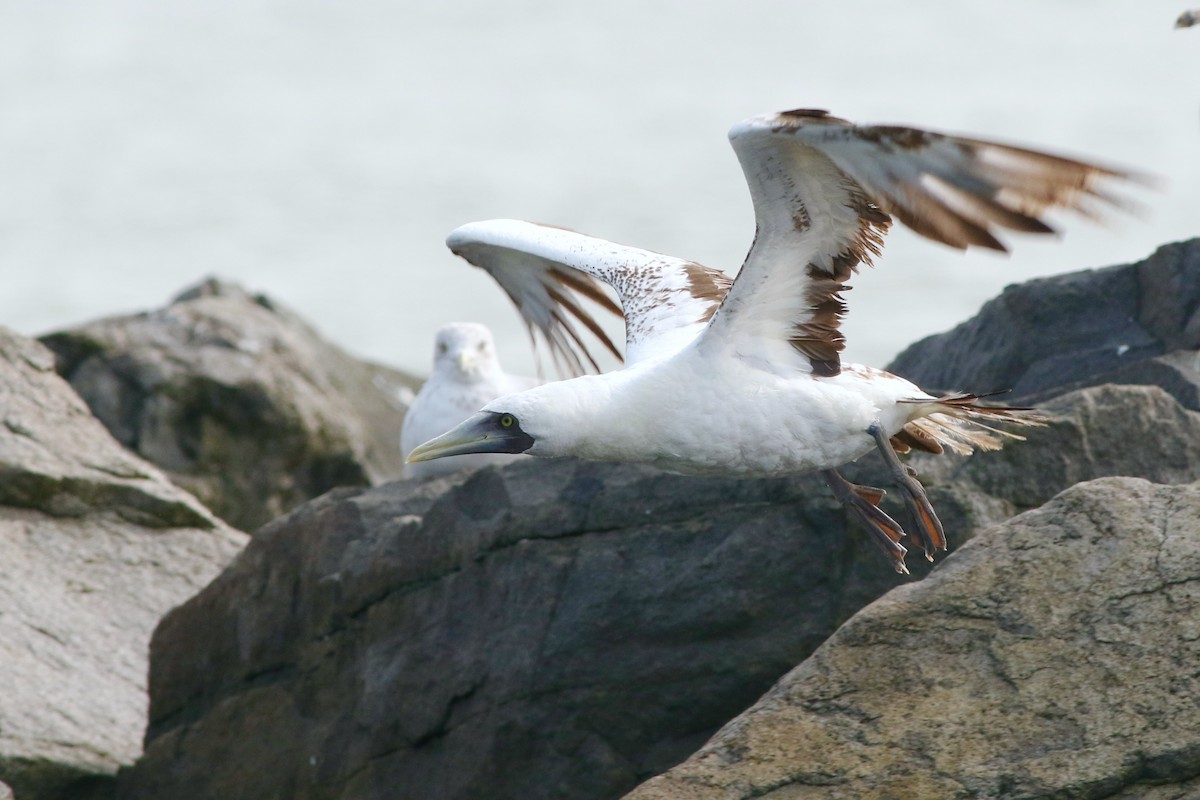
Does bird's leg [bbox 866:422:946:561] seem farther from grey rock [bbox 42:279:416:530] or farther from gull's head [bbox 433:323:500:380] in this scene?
grey rock [bbox 42:279:416:530]

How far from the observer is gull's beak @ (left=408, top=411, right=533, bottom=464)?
654cm

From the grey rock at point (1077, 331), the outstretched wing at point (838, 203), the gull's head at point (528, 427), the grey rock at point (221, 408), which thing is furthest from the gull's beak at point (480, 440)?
the grey rock at point (221, 408)

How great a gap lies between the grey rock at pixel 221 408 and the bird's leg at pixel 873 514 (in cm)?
595

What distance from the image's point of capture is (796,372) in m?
6.98

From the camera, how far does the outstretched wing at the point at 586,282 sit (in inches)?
302

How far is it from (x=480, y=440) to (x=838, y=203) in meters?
1.59

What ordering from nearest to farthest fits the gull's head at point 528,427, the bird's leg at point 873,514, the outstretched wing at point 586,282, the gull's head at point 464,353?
the gull's head at point 528,427 → the bird's leg at point 873,514 → the outstretched wing at point 586,282 → the gull's head at point 464,353

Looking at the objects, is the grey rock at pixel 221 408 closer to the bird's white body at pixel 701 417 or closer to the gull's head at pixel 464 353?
the gull's head at pixel 464 353

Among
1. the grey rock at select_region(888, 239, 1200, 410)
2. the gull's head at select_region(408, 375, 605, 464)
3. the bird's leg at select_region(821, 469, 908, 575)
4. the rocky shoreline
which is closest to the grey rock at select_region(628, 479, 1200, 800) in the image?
the rocky shoreline

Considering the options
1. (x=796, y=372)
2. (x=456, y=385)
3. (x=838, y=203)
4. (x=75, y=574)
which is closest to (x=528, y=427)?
(x=796, y=372)

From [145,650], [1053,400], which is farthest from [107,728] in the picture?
[1053,400]

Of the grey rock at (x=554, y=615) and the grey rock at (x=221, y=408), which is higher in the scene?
the grey rock at (x=221, y=408)

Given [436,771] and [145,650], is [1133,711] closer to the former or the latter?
[436,771]

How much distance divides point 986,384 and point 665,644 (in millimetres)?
2438
